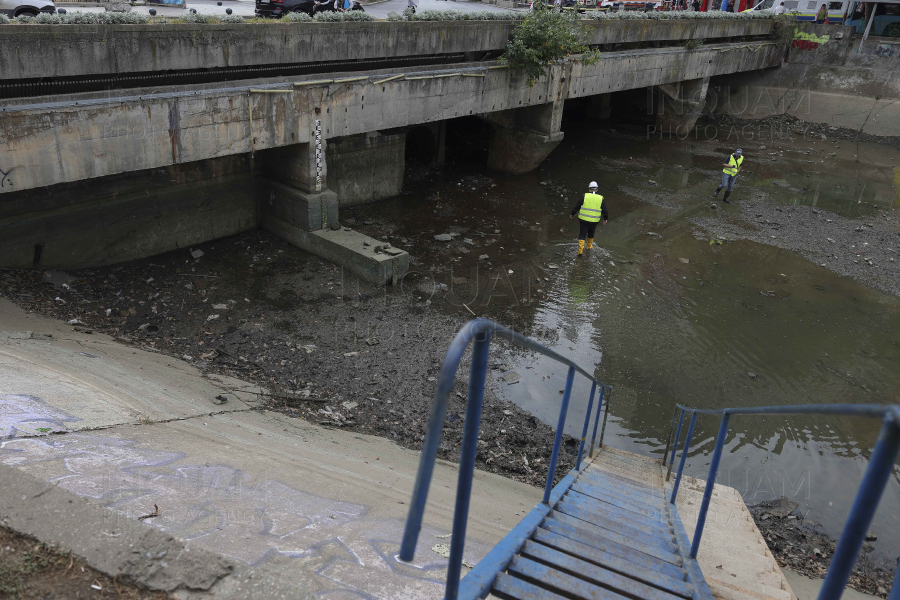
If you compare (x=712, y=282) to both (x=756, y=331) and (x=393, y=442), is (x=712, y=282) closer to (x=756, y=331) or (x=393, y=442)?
(x=756, y=331)

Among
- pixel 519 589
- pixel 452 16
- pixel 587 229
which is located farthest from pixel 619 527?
pixel 452 16

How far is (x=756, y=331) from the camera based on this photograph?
841 centimetres

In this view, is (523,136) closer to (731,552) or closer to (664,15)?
(664,15)

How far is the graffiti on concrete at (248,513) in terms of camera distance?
2.46 m

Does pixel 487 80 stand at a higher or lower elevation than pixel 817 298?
higher

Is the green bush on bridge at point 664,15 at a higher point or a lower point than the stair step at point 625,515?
higher

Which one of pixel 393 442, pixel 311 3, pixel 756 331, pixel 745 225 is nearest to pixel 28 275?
pixel 393 442

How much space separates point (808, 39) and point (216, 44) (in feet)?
81.0

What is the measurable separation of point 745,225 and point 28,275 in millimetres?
13078

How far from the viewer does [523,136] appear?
14766 mm

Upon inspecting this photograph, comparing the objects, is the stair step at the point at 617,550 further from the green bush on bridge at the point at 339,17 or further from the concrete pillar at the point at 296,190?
the green bush on bridge at the point at 339,17

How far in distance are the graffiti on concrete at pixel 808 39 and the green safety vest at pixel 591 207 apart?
65.6 ft

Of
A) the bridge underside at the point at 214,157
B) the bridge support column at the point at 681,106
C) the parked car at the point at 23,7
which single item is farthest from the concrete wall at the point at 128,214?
the bridge support column at the point at 681,106

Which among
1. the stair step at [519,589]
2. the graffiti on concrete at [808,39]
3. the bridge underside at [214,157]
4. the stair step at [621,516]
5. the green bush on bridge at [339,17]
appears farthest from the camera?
the graffiti on concrete at [808,39]
